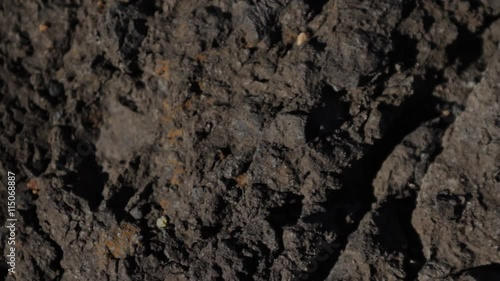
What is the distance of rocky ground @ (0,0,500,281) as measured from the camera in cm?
237

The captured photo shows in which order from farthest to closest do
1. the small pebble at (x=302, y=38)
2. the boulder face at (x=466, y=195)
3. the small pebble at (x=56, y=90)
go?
the small pebble at (x=56, y=90)
the small pebble at (x=302, y=38)
the boulder face at (x=466, y=195)

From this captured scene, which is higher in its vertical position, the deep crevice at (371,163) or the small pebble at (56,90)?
the deep crevice at (371,163)

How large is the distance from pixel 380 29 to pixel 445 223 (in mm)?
857

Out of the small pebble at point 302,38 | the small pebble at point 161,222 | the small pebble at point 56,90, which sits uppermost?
the small pebble at point 302,38

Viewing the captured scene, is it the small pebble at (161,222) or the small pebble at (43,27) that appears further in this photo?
the small pebble at (43,27)

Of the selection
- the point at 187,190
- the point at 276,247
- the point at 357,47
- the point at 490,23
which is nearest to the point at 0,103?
the point at 187,190

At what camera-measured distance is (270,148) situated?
2.42 metres

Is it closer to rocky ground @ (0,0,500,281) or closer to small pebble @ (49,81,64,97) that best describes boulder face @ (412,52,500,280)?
rocky ground @ (0,0,500,281)

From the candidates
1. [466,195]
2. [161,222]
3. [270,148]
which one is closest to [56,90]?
[161,222]

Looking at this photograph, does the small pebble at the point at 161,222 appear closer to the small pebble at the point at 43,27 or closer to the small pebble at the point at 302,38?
the small pebble at the point at 302,38

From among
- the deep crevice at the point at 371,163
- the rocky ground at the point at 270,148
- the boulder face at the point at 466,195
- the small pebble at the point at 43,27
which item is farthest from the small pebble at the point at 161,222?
the small pebble at the point at 43,27

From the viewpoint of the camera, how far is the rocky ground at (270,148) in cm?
237

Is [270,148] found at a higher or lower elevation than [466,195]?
lower

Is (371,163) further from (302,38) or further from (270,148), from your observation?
(302,38)
